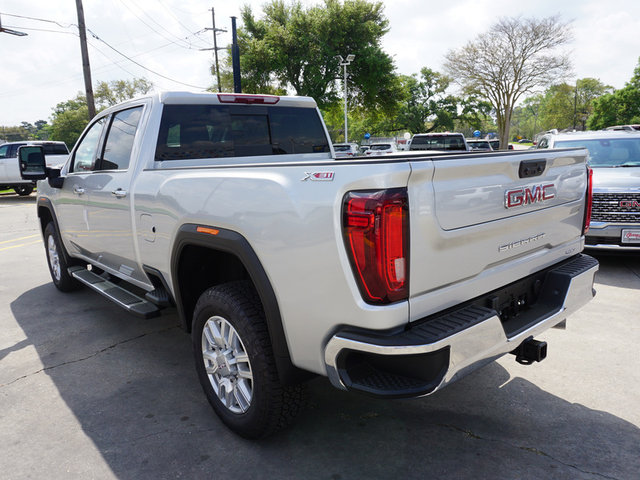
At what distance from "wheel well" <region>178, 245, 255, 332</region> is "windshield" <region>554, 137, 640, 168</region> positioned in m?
6.19


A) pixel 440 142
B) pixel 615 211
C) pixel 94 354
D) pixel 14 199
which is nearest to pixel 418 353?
pixel 94 354

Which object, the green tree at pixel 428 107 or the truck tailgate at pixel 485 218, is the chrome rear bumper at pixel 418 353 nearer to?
the truck tailgate at pixel 485 218

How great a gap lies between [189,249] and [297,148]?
1745mm

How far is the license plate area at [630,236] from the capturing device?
5887 mm

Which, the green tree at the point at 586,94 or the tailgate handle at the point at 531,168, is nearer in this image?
the tailgate handle at the point at 531,168

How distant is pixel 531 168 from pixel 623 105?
62840 mm

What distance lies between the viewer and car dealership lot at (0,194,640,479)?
254 cm

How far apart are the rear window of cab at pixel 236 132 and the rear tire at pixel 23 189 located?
19214mm

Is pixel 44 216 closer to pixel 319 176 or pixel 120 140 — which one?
pixel 120 140

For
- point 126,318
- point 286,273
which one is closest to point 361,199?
point 286,273

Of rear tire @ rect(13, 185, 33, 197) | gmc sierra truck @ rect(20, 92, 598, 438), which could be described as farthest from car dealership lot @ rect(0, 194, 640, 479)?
rear tire @ rect(13, 185, 33, 197)

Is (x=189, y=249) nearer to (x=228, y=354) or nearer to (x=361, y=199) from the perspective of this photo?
(x=228, y=354)

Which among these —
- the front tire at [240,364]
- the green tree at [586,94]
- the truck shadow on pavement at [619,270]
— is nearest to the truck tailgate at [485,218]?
the front tire at [240,364]

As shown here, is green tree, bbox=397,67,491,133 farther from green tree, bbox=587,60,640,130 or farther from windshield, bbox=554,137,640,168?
windshield, bbox=554,137,640,168
